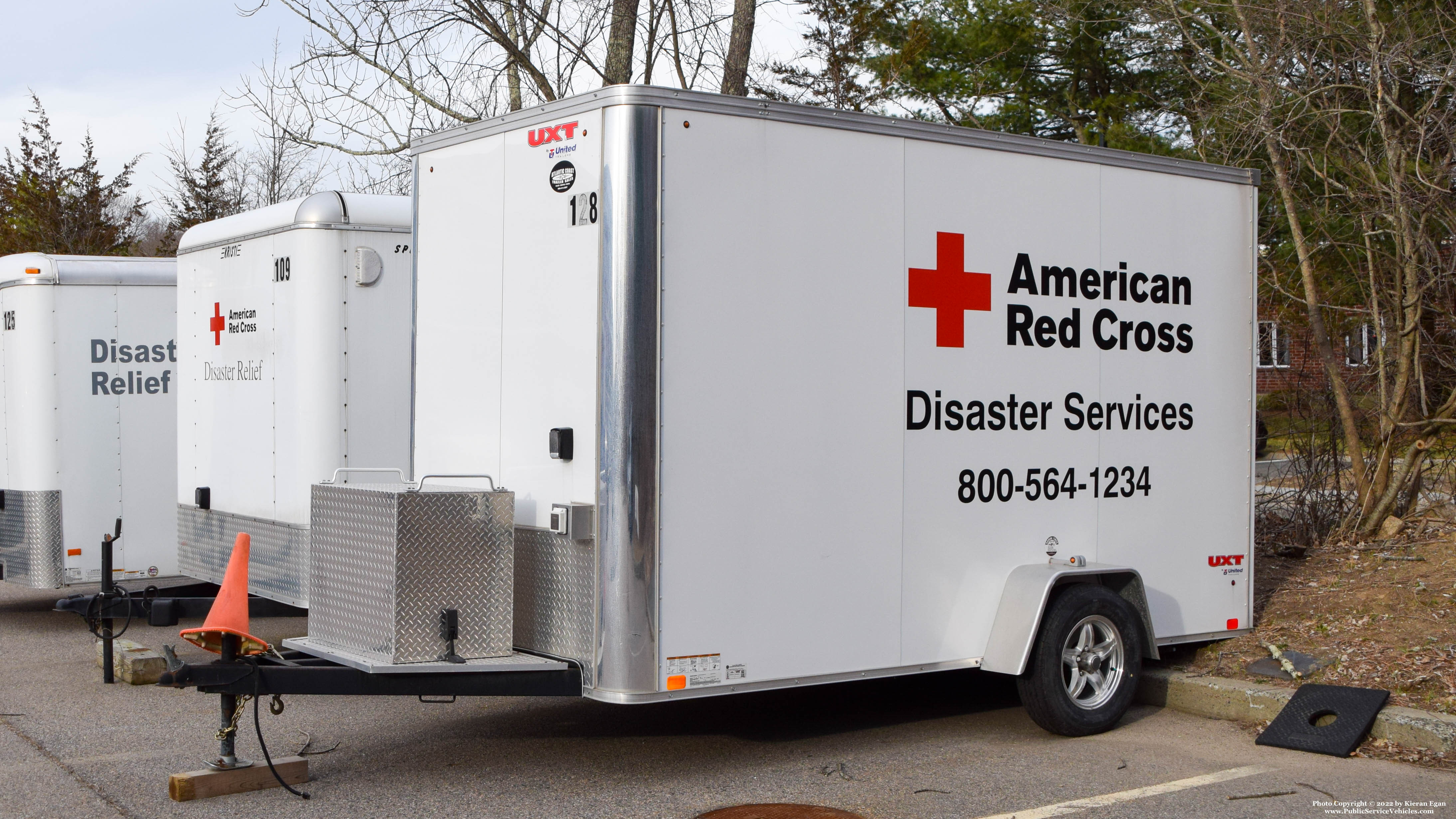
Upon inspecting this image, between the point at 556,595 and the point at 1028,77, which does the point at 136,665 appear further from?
Answer: the point at 1028,77

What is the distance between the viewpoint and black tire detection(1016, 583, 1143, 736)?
21.2 ft

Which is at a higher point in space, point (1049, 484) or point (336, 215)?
point (336, 215)

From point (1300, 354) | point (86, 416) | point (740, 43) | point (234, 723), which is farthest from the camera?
point (740, 43)

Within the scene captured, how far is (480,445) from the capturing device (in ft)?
20.6

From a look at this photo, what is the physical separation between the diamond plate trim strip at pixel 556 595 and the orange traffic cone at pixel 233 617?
43.1 inches

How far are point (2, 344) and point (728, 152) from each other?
697 centimetres

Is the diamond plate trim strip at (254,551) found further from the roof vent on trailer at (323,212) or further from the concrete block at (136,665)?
the roof vent on trailer at (323,212)

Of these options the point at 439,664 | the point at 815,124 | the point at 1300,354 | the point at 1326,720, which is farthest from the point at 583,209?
the point at 1300,354

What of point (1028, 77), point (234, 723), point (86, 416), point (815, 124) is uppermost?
point (1028, 77)

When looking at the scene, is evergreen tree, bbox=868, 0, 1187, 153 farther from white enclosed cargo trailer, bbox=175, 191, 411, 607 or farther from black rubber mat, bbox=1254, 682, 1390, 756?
black rubber mat, bbox=1254, 682, 1390, 756

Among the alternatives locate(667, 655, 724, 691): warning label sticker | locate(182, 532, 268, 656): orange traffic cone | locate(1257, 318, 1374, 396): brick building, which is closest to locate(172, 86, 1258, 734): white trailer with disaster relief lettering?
locate(667, 655, 724, 691): warning label sticker

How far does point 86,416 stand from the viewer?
32.2 ft

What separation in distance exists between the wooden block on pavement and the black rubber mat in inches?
176

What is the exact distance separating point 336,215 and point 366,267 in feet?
1.12
